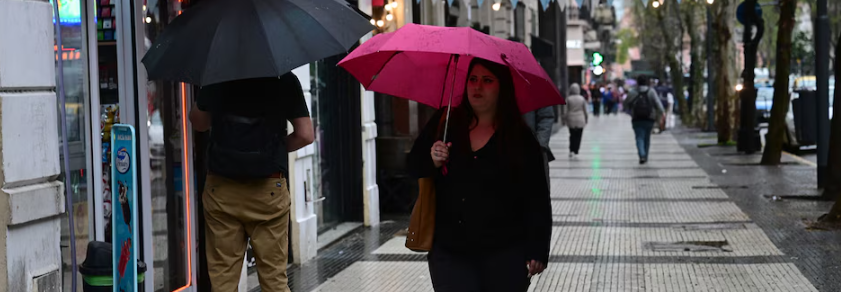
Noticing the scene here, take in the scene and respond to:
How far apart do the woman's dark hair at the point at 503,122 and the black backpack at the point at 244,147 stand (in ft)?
3.21

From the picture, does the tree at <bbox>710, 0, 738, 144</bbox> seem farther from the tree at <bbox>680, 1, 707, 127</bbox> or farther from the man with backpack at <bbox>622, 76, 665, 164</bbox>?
the man with backpack at <bbox>622, 76, 665, 164</bbox>

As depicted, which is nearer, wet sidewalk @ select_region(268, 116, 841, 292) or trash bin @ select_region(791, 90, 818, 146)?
wet sidewalk @ select_region(268, 116, 841, 292)

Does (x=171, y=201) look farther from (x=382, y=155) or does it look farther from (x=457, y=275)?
(x=382, y=155)

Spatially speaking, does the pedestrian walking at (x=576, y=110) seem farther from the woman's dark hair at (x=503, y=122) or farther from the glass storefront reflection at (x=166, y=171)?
the woman's dark hair at (x=503, y=122)

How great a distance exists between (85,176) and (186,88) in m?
1.08

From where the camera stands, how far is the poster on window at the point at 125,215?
4723 millimetres

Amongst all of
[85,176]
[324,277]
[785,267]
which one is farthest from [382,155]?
[85,176]

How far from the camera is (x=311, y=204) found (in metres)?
10.1

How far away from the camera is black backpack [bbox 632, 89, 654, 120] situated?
21.0m

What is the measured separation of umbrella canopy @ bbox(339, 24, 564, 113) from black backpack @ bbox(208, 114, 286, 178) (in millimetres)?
503

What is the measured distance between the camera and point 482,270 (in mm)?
4746

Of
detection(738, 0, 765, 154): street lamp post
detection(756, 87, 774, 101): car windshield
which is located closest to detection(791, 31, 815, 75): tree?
detection(756, 87, 774, 101): car windshield

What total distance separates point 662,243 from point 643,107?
1058 cm

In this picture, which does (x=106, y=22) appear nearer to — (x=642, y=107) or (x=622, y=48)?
(x=642, y=107)
